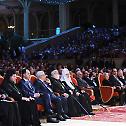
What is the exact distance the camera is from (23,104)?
31.8ft

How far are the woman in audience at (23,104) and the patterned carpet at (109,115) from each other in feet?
5.92

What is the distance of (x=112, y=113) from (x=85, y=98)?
3.10 feet

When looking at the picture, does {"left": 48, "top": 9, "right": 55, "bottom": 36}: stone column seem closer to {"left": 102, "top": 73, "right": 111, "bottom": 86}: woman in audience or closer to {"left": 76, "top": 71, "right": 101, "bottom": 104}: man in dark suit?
{"left": 76, "top": 71, "right": 101, "bottom": 104}: man in dark suit

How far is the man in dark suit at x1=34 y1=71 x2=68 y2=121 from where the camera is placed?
10930 millimetres

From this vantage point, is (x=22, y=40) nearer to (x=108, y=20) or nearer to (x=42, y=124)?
(x=108, y=20)

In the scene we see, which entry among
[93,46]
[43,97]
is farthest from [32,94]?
[93,46]

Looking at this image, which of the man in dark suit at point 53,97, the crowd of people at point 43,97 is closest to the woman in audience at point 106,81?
the crowd of people at point 43,97

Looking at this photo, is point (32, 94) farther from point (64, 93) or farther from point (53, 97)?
point (64, 93)

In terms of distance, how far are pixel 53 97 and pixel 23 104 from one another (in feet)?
4.59

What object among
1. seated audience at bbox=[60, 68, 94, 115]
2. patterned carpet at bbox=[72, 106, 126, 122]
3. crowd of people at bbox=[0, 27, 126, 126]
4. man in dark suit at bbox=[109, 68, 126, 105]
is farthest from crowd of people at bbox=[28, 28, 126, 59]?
seated audience at bbox=[60, 68, 94, 115]

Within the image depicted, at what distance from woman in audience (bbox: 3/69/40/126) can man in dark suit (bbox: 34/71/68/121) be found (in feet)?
3.25

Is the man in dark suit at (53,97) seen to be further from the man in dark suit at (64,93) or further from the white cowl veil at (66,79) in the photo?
the white cowl veil at (66,79)

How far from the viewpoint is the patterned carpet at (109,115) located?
11.2m

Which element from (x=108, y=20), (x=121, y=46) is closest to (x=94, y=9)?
(x=108, y=20)
